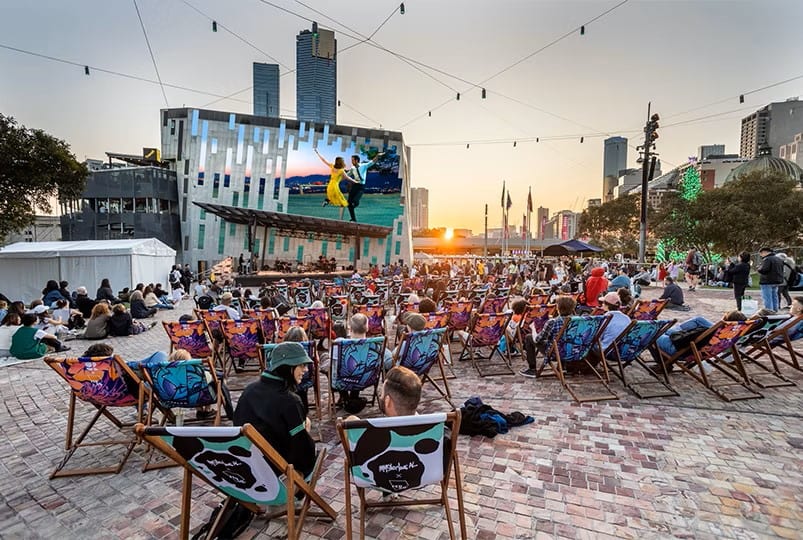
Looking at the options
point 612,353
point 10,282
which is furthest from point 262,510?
point 10,282

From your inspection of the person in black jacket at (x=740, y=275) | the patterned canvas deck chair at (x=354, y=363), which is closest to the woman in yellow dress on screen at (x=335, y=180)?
the person in black jacket at (x=740, y=275)

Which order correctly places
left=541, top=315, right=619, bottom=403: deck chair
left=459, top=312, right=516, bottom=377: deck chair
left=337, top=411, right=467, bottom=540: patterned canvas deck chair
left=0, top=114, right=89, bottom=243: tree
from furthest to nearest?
left=0, top=114, right=89, bottom=243: tree, left=459, top=312, right=516, bottom=377: deck chair, left=541, top=315, right=619, bottom=403: deck chair, left=337, top=411, right=467, bottom=540: patterned canvas deck chair

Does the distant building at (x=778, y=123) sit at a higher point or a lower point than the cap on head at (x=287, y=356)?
higher

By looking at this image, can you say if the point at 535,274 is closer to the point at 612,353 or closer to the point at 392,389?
the point at 612,353

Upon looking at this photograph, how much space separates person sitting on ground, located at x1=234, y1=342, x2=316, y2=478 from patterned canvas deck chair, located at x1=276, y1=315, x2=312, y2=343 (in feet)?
9.41

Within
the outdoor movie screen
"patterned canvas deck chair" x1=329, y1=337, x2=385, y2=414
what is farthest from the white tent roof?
the outdoor movie screen

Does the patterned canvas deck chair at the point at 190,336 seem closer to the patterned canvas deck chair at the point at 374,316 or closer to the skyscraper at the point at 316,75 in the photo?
the patterned canvas deck chair at the point at 374,316

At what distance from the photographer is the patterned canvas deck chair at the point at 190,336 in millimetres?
5078

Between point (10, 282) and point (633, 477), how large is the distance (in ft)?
63.3

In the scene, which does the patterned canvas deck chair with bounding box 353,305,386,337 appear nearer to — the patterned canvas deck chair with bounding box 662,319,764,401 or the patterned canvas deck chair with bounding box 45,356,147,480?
the patterned canvas deck chair with bounding box 45,356,147,480

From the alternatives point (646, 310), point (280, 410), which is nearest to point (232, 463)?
point (280, 410)

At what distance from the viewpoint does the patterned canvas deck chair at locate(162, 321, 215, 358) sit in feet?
16.7

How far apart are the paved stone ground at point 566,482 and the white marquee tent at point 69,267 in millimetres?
11099

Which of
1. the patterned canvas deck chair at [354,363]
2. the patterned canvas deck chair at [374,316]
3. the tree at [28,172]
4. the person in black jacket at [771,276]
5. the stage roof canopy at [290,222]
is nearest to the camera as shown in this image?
the patterned canvas deck chair at [354,363]
